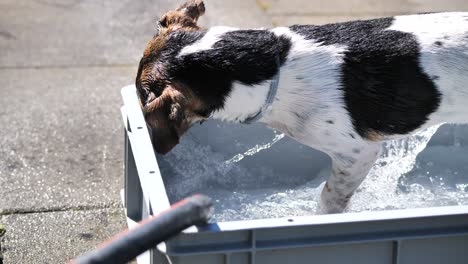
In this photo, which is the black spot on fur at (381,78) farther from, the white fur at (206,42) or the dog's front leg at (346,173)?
the white fur at (206,42)

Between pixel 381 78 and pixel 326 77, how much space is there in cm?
26

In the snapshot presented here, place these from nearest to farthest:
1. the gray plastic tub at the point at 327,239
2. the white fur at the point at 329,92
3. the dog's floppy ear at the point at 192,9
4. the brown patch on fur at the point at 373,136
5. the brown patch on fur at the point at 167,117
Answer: the gray plastic tub at the point at 327,239 < the brown patch on fur at the point at 167,117 < the white fur at the point at 329,92 < the brown patch on fur at the point at 373,136 < the dog's floppy ear at the point at 192,9

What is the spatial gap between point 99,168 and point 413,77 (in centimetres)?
225

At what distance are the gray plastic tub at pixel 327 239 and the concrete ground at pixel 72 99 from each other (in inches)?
55.2

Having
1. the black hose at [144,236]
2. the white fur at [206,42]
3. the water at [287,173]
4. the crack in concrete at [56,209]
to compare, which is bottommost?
the crack in concrete at [56,209]

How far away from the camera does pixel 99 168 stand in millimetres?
5184

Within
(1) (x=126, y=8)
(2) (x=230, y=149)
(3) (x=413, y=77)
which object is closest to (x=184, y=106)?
(3) (x=413, y=77)

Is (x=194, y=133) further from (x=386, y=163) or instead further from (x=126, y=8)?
(x=126, y=8)

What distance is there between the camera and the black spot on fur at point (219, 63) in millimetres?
3613

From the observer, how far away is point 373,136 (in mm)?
3928

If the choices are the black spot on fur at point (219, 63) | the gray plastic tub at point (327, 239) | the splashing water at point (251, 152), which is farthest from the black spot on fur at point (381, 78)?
the splashing water at point (251, 152)

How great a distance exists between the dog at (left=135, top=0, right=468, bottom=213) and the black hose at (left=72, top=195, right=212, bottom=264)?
1.13 m

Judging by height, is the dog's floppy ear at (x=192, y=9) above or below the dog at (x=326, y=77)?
above

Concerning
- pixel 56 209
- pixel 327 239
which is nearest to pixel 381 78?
pixel 327 239
